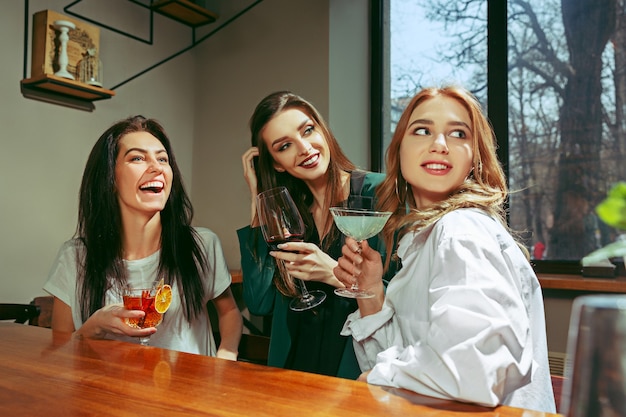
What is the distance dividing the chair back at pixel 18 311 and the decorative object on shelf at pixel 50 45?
1.23m

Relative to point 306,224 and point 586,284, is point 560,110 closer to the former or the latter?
point 586,284

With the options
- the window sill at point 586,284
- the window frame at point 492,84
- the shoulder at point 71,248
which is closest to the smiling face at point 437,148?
the shoulder at point 71,248

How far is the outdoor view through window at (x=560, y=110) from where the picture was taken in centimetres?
282

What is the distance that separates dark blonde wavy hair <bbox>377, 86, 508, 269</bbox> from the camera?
103 cm

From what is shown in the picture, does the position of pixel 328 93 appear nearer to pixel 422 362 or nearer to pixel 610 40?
pixel 610 40

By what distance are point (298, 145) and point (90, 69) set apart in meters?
1.89

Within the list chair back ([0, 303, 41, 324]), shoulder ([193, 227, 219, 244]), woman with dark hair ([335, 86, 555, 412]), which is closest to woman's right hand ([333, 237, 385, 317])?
woman with dark hair ([335, 86, 555, 412])

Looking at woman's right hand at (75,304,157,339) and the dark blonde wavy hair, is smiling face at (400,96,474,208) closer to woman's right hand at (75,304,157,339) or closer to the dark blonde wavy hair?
the dark blonde wavy hair

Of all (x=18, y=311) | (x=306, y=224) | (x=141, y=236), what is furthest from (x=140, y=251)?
(x=18, y=311)

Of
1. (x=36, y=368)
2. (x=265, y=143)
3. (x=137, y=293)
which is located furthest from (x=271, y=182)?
(x=36, y=368)

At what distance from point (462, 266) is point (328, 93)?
9.07 feet

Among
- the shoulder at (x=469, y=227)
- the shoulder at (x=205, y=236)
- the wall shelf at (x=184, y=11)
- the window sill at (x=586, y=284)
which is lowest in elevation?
the window sill at (x=586, y=284)

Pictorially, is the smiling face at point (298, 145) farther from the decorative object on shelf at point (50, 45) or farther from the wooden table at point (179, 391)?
the decorative object on shelf at point (50, 45)

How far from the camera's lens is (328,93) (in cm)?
341
